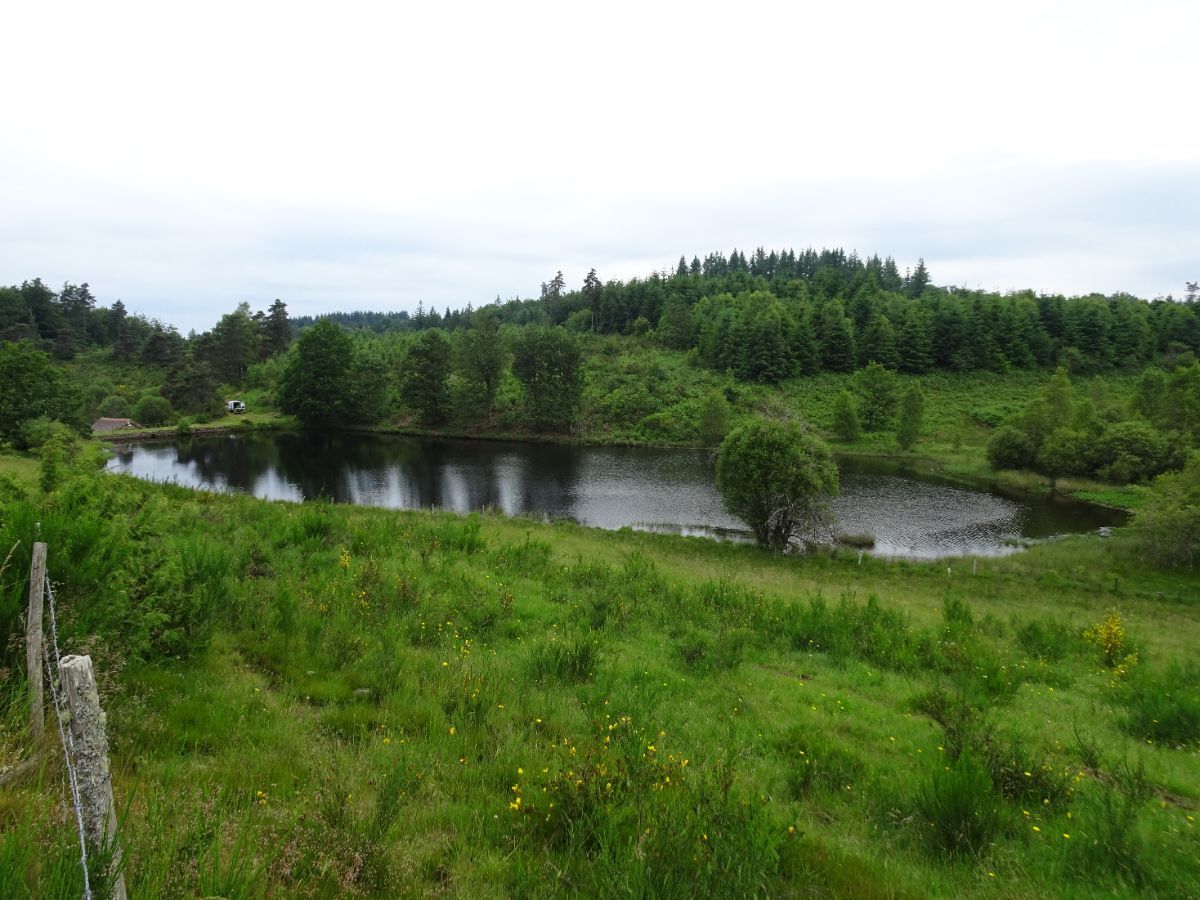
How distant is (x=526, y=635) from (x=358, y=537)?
6211 mm

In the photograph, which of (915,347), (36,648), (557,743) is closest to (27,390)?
(36,648)

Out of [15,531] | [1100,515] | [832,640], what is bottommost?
[1100,515]

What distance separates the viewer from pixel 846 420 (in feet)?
201

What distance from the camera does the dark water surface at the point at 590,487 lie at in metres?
32.4

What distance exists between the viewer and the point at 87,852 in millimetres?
2332

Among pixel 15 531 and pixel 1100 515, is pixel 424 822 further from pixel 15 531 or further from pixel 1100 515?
pixel 1100 515

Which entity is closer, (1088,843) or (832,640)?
(1088,843)

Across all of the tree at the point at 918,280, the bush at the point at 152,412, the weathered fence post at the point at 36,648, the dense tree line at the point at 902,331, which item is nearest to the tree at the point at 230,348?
the bush at the point at 152,412

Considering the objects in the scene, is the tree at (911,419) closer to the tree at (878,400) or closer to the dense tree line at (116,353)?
the tree at (878,400)

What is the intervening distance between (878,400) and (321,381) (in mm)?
60397

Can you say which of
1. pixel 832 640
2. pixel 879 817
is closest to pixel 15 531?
pixel 879 817

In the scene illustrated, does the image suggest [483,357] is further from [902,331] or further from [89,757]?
[89,757]

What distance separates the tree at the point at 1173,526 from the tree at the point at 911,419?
31589 mm

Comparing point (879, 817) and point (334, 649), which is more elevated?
point (334, 649)
